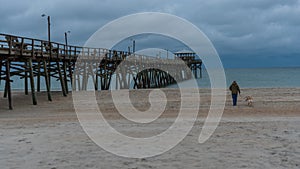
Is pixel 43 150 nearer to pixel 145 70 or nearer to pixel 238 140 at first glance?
pixel 238 140

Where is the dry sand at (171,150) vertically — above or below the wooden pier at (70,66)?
below

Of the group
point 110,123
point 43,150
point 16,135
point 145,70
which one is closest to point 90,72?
point 145,70

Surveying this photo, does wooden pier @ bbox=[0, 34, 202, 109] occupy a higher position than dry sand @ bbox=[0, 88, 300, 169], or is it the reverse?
wooden pier @ bbox=[0, 34, 202, 109]

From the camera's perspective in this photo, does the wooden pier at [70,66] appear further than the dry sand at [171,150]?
Yes

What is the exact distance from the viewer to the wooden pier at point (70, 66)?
18.1m

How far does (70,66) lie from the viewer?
98.1 ft

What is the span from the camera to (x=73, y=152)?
7738mm

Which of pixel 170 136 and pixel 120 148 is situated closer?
pixel 120 148

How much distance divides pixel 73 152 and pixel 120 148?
106 centimetres

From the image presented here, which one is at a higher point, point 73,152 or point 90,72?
point 90,72

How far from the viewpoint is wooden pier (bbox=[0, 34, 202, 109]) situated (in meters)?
18.1

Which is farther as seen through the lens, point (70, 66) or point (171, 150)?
point (70, 66)

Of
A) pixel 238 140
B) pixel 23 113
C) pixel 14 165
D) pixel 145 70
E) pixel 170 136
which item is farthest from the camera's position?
pixel 145 70

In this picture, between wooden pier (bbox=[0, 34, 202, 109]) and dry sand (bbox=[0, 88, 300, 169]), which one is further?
wooden pier (bbox=[0, 34, 202, 109])
